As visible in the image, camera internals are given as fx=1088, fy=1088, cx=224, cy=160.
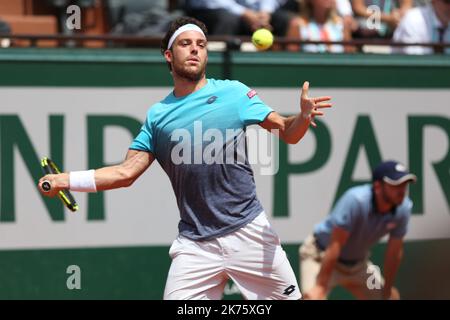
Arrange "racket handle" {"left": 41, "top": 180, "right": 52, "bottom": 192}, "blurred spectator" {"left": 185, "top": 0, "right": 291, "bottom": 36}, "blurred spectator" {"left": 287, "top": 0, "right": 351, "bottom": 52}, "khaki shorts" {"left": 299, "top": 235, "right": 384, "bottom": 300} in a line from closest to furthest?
"racket handle" {"left": 41, "top": 180, "right": 52, "bottom": 192}, "khaki shorts" {"left": 299, "top": 235, "right": 384, "bottom": 300}, "blurred spectator" {"left": 287, "top": 0, "right": 351, "bottom": 52}, "blurred spectator" {"left": 185, "top": 0, "right": 291, "bottom": 36}

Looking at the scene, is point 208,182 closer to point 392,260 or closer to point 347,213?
point 347,213

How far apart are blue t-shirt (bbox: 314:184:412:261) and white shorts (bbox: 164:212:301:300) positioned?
1961 millimetres

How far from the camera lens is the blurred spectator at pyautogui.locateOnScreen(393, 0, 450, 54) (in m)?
9.58

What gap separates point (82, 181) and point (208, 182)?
72 cm

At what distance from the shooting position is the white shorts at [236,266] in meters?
6.26

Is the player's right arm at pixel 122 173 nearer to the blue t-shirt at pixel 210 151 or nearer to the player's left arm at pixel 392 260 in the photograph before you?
the blue t-shirt at pixel 210 151

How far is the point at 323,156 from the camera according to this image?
8.74 meters

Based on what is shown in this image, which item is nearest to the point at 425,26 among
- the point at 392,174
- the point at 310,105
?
the point at 392,174

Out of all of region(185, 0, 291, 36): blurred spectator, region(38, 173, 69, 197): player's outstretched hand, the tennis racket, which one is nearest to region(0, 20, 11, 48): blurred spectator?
region(185, 0, 291, 36): blurred spectator

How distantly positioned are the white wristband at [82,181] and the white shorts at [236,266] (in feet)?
2.02

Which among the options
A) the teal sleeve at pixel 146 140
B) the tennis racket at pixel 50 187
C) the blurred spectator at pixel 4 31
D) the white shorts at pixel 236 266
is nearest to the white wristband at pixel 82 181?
the tennis racket at pixel 50 187

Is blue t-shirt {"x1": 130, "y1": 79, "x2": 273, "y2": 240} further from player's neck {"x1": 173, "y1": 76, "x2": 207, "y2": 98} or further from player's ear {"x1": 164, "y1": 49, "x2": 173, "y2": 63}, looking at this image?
player's ear {"x1": 164, "y1": 49, "x2": 173, "y2": 63}

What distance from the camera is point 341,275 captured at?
27.8 ft
